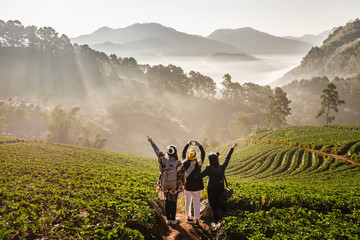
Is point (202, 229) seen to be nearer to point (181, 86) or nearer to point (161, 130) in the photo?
point (161, 130)

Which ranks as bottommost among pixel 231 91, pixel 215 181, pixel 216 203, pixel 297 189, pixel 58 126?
pixel 58 126

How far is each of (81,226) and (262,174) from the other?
101ft

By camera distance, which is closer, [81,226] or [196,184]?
[81,226]

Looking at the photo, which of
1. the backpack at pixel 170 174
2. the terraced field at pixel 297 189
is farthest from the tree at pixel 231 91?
the backpack at pixel 170 174

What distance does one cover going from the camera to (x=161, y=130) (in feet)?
398

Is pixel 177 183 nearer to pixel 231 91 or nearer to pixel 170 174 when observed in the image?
pixel 170 174

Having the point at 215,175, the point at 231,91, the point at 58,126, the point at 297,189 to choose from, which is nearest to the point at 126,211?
the point at 215,175

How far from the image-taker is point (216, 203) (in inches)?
403

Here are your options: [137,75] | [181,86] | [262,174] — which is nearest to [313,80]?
[181,86]

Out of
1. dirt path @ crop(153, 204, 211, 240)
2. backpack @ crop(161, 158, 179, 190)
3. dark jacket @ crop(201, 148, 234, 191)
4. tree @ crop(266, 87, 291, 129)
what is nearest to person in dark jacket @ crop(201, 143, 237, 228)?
dark jacket @ crop(201, 148, 234, 191)

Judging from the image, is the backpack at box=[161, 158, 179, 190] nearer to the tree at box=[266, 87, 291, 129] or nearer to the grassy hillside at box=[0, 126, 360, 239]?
the grassy hillside at box=[0, 126, 360, 239]

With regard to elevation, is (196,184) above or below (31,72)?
below

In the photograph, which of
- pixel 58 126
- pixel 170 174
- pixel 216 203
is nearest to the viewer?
pixel 170 174

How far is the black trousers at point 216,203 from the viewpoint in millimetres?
10055
